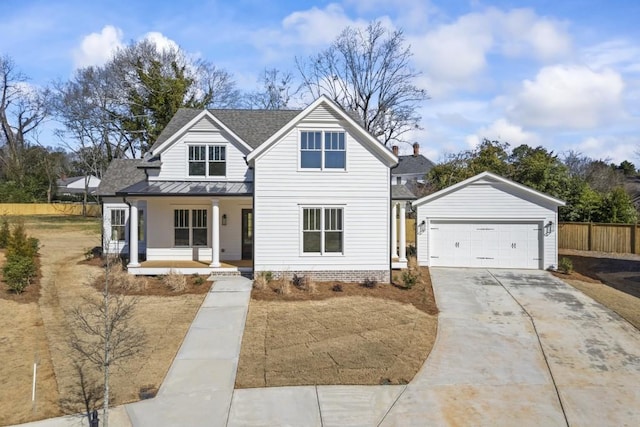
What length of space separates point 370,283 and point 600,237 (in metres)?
16.0

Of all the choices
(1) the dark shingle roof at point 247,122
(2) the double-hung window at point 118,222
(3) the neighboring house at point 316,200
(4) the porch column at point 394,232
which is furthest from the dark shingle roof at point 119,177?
(4) the porch column at point 394,232

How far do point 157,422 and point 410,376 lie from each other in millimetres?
4931

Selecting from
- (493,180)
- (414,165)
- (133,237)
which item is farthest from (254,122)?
(414,165)

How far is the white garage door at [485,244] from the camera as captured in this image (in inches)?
841

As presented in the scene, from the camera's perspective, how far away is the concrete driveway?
847 cm

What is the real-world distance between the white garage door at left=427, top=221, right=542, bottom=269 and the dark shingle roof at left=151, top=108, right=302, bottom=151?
8.39 metres

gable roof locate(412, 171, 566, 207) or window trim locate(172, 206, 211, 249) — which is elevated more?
gable roof locate(412, 171, 566, 207)

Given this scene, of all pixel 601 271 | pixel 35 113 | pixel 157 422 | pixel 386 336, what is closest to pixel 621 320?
pixel 386 336

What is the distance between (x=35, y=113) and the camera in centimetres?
5609

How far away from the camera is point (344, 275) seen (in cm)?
1770

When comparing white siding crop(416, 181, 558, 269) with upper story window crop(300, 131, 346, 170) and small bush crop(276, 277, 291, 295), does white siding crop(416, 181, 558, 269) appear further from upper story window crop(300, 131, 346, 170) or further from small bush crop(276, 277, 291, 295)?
small bush crop(276, 277, 291, 295)

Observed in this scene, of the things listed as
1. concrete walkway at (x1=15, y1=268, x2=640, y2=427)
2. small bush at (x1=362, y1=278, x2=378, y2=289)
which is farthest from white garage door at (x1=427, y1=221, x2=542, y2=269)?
concrete walkway at (x1=15, y1=268, x2=640, y2=427)

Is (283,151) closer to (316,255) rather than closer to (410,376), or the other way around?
(316,255)

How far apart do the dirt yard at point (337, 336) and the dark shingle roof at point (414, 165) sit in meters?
41.5
